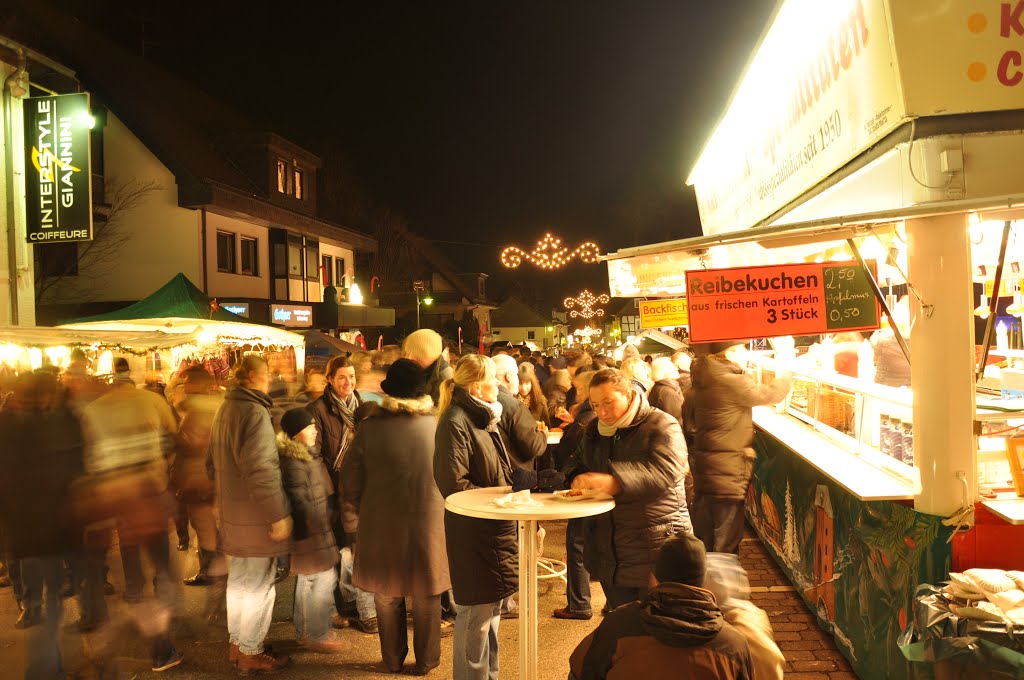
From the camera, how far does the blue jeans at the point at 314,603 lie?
18.7 feet

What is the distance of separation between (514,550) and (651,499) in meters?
1.04

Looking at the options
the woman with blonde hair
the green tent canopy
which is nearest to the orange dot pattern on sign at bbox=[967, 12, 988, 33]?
the woman with blonde hair

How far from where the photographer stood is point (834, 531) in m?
5.49

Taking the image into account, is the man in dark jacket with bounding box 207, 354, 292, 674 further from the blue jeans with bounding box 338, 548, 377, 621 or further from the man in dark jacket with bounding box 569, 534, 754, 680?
the man in dark jacket with bounding box 569, 534, 754, 680

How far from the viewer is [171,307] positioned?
14844 millimetres

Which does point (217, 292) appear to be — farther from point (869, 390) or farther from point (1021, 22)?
point (1021, 22)

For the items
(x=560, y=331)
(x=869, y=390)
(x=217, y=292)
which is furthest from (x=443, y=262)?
(x=869, y=390)

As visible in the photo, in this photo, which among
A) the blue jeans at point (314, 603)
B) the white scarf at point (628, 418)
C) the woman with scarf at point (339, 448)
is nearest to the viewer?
the white scarf at point (628, 418)

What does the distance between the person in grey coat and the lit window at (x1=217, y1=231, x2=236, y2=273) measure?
20410 mm

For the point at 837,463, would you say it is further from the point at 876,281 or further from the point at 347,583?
the point at 347,583

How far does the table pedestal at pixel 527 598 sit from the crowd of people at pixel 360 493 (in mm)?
406

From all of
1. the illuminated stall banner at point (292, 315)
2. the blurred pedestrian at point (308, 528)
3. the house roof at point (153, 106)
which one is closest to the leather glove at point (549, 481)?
the blurred pedestrian at point (308, 528)

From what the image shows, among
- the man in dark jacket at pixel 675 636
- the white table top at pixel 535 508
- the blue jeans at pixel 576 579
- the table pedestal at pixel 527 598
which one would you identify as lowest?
the blue jeans at pixel 576 579

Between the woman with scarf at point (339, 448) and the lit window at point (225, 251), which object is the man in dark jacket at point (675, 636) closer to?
the woman with scarf at point (339, 448)
